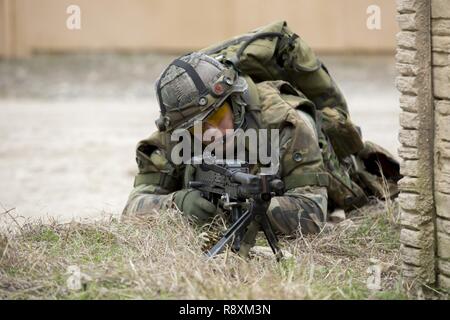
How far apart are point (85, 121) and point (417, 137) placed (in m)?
8.21

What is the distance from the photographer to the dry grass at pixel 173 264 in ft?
13.5

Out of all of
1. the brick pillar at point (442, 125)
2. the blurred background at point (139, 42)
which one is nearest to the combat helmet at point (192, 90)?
the brick pillar at point (442, 125)

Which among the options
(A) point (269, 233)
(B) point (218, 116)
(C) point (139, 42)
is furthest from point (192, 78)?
(C) point (139, 42)

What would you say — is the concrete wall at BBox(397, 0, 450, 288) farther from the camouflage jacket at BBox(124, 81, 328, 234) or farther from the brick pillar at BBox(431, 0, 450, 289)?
the camouflage jacket at BBox(124, 81, 328, 234)

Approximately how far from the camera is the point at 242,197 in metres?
4.75

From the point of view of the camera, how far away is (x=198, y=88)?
5.04 m

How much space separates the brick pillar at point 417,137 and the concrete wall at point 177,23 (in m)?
11.8

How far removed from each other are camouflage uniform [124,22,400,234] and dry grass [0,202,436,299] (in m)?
0.20

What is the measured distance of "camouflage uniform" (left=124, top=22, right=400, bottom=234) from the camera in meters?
5.33

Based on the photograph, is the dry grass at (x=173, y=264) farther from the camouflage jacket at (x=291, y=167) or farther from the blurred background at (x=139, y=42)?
the blurred background at (x=139, y=42)

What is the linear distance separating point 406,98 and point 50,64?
12.5 metres

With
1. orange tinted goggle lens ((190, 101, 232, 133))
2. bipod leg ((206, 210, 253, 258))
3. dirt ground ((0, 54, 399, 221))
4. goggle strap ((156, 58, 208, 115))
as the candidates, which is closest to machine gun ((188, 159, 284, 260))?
bipod leg ((206, 210, 253, 258))

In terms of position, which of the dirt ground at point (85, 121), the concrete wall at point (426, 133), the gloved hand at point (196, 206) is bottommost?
the dirt ground at point (85, 121)
